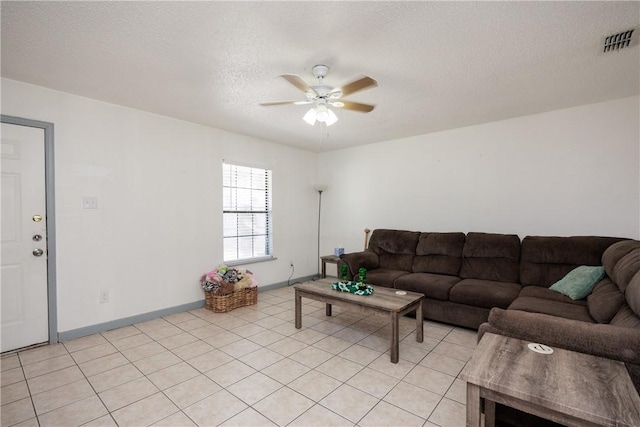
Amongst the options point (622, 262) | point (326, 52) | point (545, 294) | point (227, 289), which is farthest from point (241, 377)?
point (622, 262)

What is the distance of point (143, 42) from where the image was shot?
203cm

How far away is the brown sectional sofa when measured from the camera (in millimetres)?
1582

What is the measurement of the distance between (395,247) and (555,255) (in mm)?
1817

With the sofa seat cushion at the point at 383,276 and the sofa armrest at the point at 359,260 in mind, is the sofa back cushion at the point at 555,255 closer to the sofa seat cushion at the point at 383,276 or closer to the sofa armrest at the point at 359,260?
the sofa seat cushion at the point at 383,276

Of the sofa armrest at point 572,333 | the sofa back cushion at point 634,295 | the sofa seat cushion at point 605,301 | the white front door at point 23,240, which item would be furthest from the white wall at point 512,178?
the white front door at point 23,240

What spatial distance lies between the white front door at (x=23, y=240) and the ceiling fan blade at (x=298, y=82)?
258 centimetres

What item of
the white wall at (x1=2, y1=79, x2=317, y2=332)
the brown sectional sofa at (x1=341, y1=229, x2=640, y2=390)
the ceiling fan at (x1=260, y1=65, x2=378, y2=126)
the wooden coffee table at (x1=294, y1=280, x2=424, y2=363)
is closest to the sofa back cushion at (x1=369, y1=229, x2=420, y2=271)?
the brown sectional sofa at (x1=341, y1=229, x2=640, y2=390)

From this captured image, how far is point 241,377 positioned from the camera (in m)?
2.33

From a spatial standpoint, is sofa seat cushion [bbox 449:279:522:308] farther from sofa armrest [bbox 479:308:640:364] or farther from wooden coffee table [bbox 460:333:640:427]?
wooden coffee table [bbox 460:333:640:427]

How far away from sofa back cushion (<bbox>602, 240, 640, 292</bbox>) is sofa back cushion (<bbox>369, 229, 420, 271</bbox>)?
→ 1.97m

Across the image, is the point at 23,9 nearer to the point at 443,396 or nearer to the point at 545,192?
the point at 443,396

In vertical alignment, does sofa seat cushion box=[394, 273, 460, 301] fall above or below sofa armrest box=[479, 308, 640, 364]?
below

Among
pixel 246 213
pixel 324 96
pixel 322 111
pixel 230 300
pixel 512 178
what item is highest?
pixel 324 96

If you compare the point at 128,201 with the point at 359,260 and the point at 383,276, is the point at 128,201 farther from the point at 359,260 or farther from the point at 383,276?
the point at 383,276
